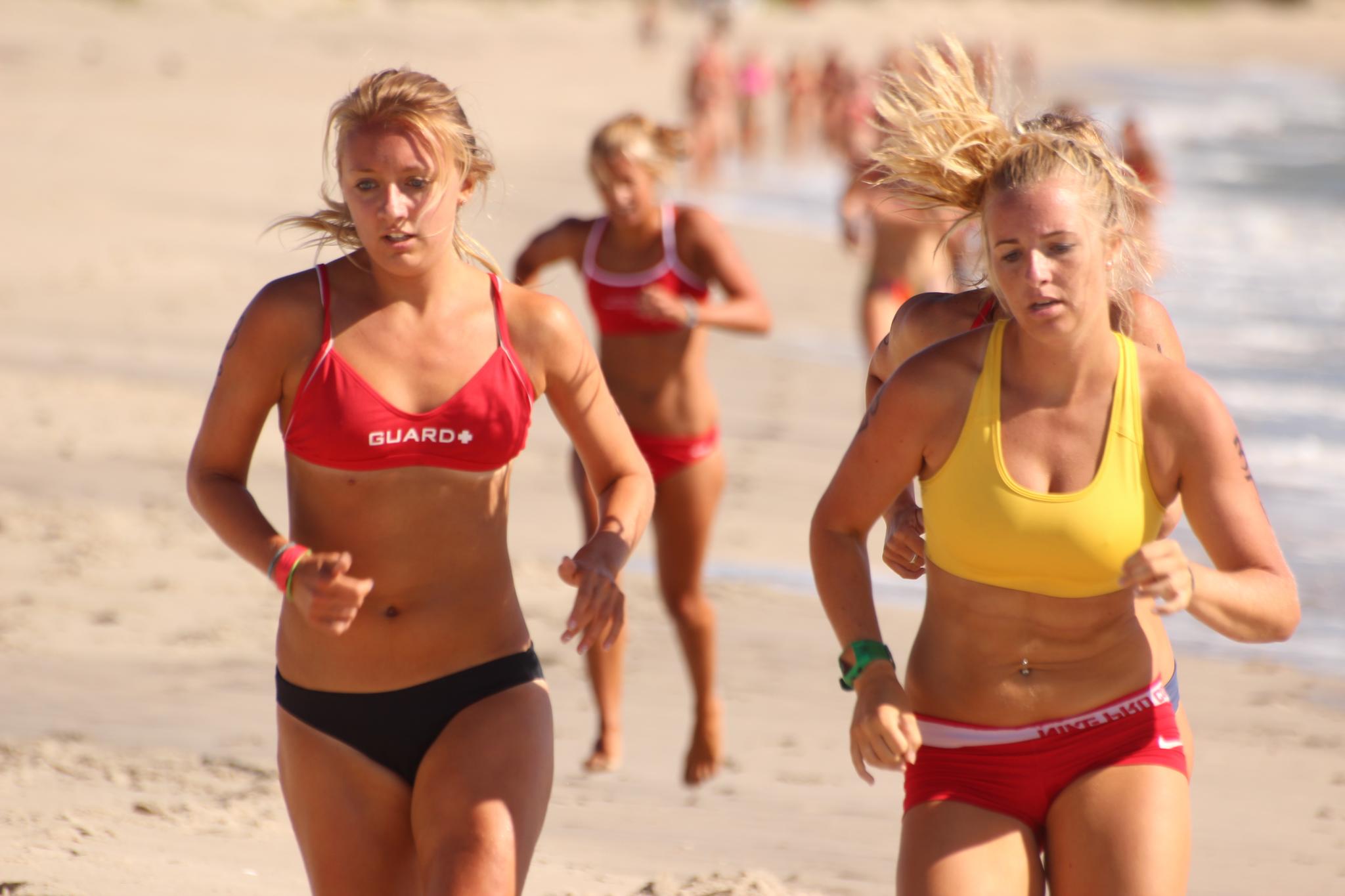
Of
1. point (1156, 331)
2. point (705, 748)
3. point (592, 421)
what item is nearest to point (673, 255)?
point (705, 748)

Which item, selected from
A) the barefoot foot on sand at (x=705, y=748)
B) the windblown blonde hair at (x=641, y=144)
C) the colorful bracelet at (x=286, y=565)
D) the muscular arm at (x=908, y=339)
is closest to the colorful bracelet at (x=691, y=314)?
the windblown blonde hair at (x=641, y=144)

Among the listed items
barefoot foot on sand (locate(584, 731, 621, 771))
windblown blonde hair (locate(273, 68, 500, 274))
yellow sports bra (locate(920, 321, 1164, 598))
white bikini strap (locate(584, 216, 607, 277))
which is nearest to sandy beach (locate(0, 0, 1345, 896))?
barefoot foot on sand (locate(584, 731, 621, 771))

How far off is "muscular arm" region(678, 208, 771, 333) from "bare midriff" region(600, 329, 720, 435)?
0.18 m

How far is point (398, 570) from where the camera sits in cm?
301

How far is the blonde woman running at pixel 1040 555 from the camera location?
272cm

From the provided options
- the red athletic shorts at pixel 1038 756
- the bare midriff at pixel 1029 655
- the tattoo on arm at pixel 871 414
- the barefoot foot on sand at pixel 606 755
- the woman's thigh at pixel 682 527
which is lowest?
the barefoot foot on sand at pixel 606 755

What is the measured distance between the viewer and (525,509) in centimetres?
786

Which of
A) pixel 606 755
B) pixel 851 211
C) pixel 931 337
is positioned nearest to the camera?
pixel 931 337

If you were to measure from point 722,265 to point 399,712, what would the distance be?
Result: 2.96 metres

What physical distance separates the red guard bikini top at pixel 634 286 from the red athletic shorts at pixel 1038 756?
115 inches

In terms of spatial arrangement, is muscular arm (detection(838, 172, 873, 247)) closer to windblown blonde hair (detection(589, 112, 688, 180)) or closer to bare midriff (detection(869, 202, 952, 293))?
bare midriff (detection(869, 202, 952, 293))

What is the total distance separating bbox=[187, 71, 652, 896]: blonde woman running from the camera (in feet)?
9.58

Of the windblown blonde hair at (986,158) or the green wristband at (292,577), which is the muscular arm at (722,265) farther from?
the green wristband at (292,577)

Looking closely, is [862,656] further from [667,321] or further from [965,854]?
[667,321]
